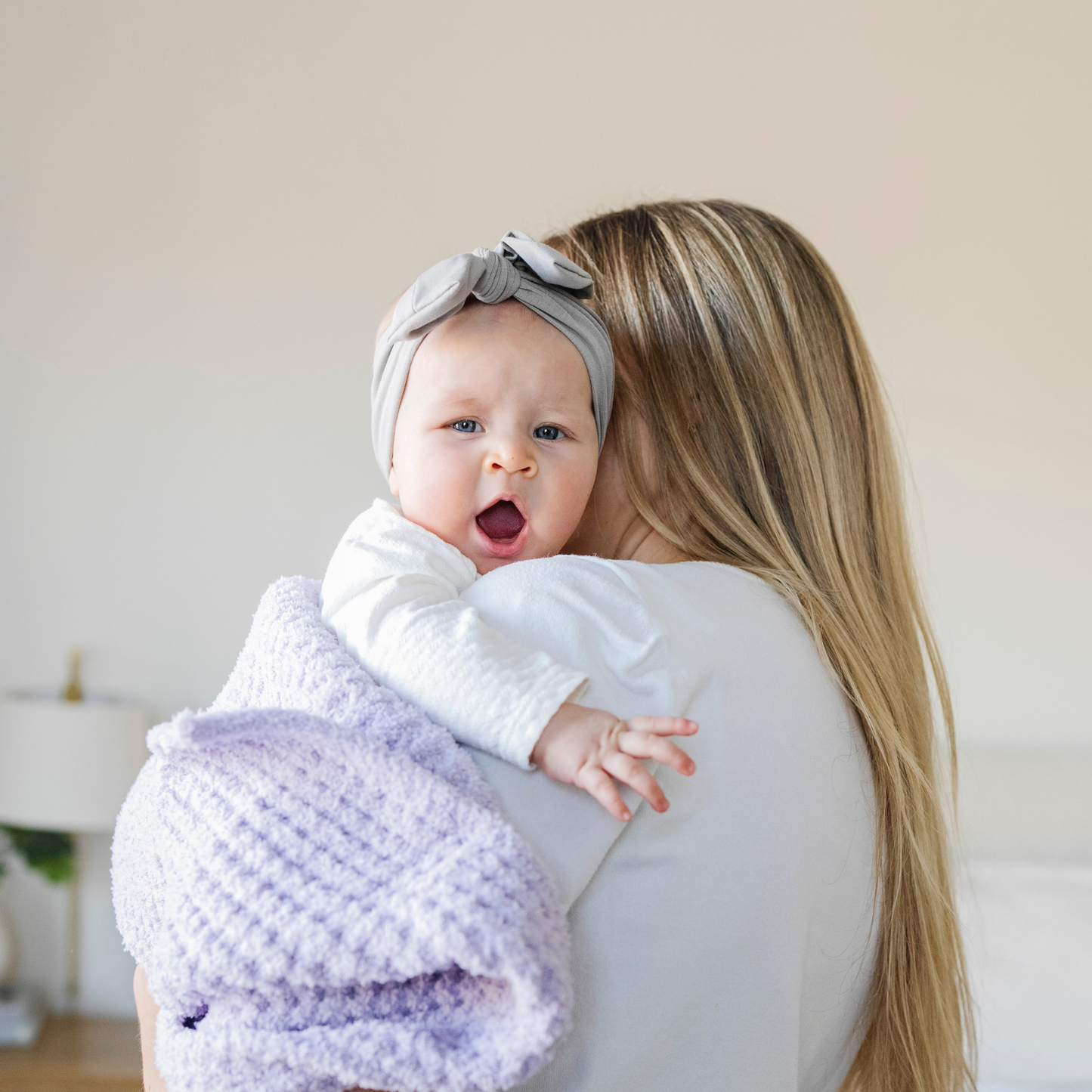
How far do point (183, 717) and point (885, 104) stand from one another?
255 centimetres

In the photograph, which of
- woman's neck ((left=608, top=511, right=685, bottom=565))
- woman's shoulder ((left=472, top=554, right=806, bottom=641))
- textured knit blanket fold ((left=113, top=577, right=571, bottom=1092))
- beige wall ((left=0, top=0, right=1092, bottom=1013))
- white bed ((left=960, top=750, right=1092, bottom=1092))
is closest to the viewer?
textured knit blanket fold ((left=113, top=577, right=571, bottom=1092))

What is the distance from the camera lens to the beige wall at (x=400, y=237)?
257 cm

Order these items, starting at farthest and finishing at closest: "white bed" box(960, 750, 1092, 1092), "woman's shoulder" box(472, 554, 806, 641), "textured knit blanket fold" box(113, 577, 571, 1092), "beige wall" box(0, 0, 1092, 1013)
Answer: "beige wall" box(0, 0, 1092, 1013)
"white bed" box(960, 750, 1092, 1092)
"woman's shoulder" box(472, 554, 806, 641)
"textured knit blanket fold" box(113, 577, 571, 1092)

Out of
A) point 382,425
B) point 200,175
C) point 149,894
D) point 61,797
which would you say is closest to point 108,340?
point 200,175

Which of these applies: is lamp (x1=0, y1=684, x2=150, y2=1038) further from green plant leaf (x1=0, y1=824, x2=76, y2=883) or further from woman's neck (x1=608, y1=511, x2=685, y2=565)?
woman's neck (x1=608, y1=511, x2=685, y2=565)

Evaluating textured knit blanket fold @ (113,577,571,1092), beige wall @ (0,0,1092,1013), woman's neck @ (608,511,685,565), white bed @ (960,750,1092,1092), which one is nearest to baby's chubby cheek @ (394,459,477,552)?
woman's neck @ (608,511,685,565)

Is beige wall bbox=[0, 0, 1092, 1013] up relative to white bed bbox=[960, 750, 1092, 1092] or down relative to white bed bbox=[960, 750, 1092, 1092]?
up

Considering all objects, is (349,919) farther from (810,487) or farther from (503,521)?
(810,487)

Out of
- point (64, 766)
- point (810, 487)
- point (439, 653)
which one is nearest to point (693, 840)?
point (439, 653)

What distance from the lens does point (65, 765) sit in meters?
2.43

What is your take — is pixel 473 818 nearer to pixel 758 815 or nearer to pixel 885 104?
pixel 758 815

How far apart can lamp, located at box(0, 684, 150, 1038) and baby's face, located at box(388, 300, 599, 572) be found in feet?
5.92

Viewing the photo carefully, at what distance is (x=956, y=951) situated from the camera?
3.28 ft

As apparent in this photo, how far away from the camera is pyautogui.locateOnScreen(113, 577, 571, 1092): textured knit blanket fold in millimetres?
580
